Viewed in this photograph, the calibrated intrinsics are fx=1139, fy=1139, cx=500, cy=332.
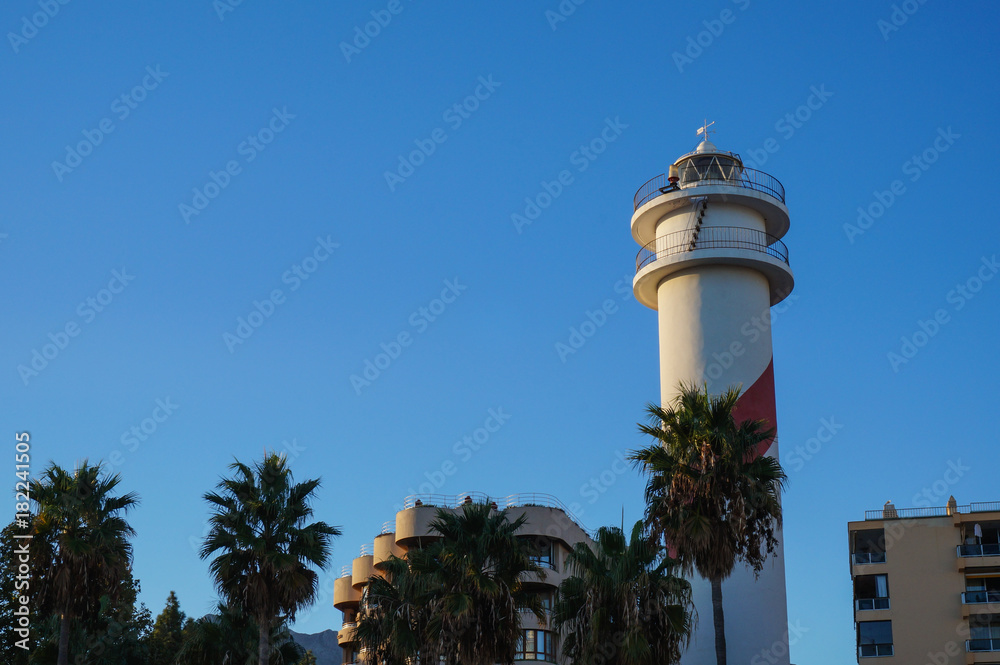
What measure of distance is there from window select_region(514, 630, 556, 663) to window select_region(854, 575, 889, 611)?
51.1ft

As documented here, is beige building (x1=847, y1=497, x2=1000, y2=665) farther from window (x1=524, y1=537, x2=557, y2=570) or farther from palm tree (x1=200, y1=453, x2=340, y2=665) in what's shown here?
palm tree (x1=200, y1=453, x2=340, y2=665)

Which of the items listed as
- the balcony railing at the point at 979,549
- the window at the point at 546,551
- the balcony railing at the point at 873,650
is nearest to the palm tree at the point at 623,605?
the window at the point at 546,551

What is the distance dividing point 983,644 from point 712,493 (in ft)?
97.6

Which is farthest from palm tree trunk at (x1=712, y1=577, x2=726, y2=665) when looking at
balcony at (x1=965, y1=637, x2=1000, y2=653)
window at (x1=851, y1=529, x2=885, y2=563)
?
window at (x1=851, y1=529, x2=885, y2=563)

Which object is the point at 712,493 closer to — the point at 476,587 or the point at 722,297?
the point at 476,587

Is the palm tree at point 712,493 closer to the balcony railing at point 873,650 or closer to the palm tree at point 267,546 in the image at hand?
the palm tree at point 267,546

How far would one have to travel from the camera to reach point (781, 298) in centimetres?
5066

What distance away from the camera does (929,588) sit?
56.8 meters

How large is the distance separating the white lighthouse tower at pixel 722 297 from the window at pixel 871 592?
15459mm

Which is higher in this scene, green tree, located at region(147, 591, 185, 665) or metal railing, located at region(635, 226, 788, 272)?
metal railing, located at region(635, 226, 788, 272)

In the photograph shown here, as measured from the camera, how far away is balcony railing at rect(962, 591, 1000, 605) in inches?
2185

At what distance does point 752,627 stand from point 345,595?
97.1 ft

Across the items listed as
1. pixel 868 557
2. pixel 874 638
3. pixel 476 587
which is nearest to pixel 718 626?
pixel 476 587

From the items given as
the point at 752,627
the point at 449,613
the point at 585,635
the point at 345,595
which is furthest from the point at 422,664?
the point at 345,595
